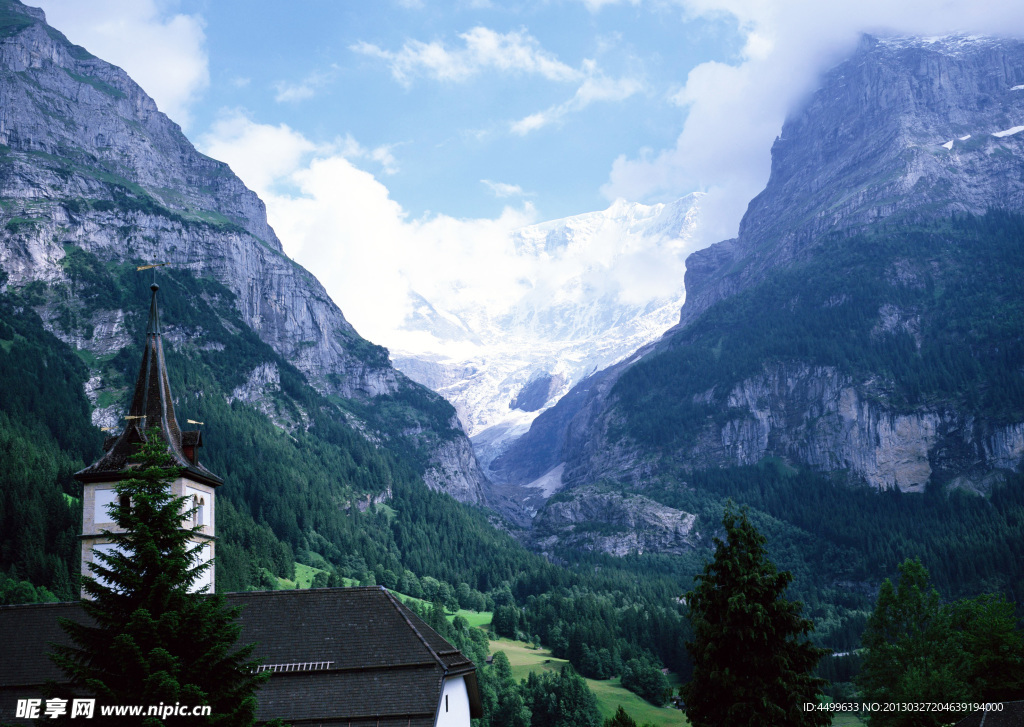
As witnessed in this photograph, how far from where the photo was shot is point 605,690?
14888 cm

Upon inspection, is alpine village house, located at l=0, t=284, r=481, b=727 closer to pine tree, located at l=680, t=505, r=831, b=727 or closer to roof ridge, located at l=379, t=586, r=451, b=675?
roof ridge, located at l=379, t=586, r=451, b=675

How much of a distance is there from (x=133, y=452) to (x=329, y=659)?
18.1 meters

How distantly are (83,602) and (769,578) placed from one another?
100 feet

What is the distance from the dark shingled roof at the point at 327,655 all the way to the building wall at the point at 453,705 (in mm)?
754

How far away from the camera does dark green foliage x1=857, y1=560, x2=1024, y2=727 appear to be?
227ft

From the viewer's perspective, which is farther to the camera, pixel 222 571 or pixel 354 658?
pixel 222 571

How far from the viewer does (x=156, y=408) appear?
5588 centimetres

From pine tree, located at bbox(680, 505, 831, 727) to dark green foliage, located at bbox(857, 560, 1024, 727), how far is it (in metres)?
27.7

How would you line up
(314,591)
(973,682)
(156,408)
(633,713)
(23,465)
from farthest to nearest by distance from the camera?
(23,465)
(633,713)
(973,682)
(156,408)
(314,591)

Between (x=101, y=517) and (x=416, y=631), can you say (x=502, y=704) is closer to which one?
(x=101, y=517)

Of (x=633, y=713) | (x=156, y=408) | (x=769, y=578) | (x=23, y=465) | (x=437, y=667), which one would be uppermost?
(x=23, y=465)

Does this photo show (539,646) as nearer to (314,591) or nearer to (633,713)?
(633,713)

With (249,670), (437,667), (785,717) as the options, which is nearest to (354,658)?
(437,667)

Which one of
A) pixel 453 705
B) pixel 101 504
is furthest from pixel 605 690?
pixel 101 504
